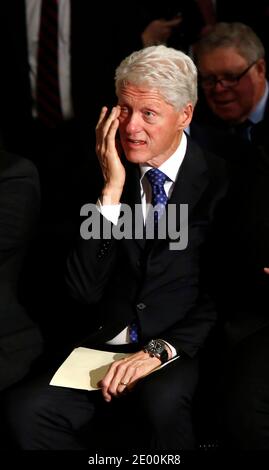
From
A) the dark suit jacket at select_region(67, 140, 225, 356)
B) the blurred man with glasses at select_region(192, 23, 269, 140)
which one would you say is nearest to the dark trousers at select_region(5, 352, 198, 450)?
the dark suit jacket at select_region(67, 140, 225, 356)

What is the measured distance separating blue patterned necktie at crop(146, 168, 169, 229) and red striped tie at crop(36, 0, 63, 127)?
1.37m

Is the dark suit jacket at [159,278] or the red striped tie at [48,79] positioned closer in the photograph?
Result: the dark suit jacket at [159,278]

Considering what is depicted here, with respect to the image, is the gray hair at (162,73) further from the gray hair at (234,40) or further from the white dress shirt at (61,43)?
the white dress shirt at (61,43)

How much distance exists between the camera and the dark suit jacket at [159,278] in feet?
9.59

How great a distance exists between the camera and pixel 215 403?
2832 mm

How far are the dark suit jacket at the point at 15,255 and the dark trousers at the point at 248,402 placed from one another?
710mm

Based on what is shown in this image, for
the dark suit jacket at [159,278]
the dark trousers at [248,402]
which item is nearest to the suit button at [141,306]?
the dark suit jacket at [159,278]

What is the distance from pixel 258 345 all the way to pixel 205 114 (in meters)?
1.50

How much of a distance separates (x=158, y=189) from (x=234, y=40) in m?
1.15

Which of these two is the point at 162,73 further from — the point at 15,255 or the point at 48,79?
the point at 48,79

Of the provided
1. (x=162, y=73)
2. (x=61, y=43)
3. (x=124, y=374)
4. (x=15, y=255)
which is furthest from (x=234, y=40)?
(x=124, y=374)

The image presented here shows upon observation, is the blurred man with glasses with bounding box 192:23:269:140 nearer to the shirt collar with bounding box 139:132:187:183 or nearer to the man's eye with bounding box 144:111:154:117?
the shirt collar with bounding box 139:132:187:183

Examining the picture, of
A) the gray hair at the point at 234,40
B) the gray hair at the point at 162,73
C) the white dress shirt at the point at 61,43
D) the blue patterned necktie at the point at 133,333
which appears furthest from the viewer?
the white dress shirt at the point at 61,43
